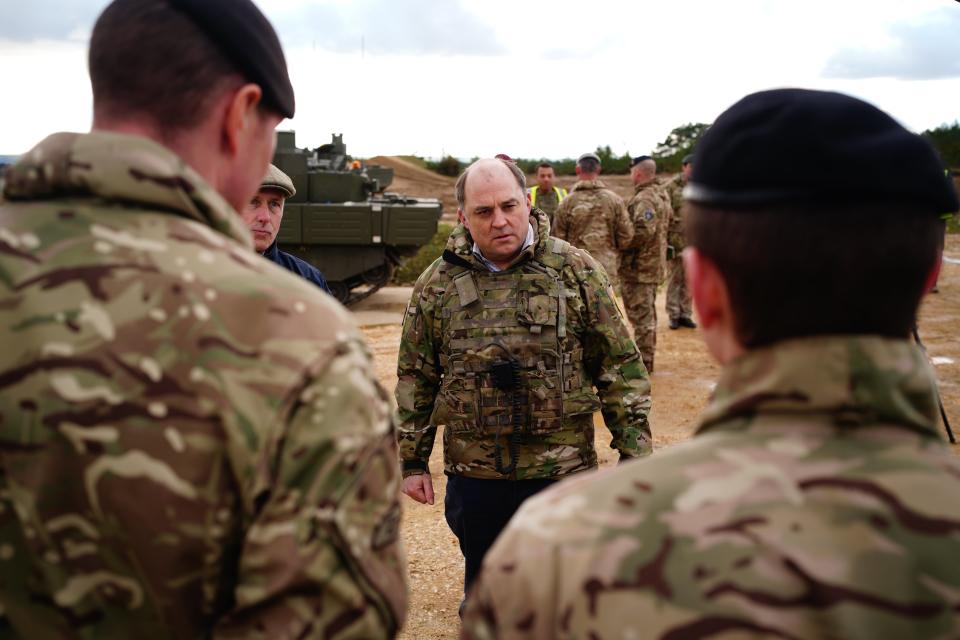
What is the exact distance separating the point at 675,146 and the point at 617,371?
111 feet

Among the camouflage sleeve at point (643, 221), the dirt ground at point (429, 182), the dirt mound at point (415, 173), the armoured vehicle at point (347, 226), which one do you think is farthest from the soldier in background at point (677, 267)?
the dirt mound at point (415, 173)

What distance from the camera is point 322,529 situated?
1.24 metres

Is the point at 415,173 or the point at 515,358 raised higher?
the point at 415,173

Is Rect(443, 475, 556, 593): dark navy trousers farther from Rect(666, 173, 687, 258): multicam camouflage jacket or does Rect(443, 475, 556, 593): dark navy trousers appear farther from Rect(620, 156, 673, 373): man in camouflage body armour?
Rect(666, 173, 687, 258): multicam camouflage jacket

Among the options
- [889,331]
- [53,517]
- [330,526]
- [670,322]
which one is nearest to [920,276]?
[889,331]

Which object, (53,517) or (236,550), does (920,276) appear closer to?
(236,550)

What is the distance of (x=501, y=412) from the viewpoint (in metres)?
3.17

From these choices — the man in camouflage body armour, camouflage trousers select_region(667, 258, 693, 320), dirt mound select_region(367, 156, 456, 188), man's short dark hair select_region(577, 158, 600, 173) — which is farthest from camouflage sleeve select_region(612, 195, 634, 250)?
dirt mound select_region(367, 156, 456, 188)

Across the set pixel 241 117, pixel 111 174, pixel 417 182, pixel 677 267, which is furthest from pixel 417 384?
pixel 417 182

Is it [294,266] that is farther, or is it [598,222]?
[598,222]

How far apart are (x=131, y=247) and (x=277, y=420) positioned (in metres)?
0.33

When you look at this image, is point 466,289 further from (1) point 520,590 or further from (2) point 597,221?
(2) point 597,221

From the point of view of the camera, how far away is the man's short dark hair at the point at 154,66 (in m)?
1.35

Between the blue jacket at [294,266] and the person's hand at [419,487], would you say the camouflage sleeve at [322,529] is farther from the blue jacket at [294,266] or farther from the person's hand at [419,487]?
the blue jacket at [294,266]
